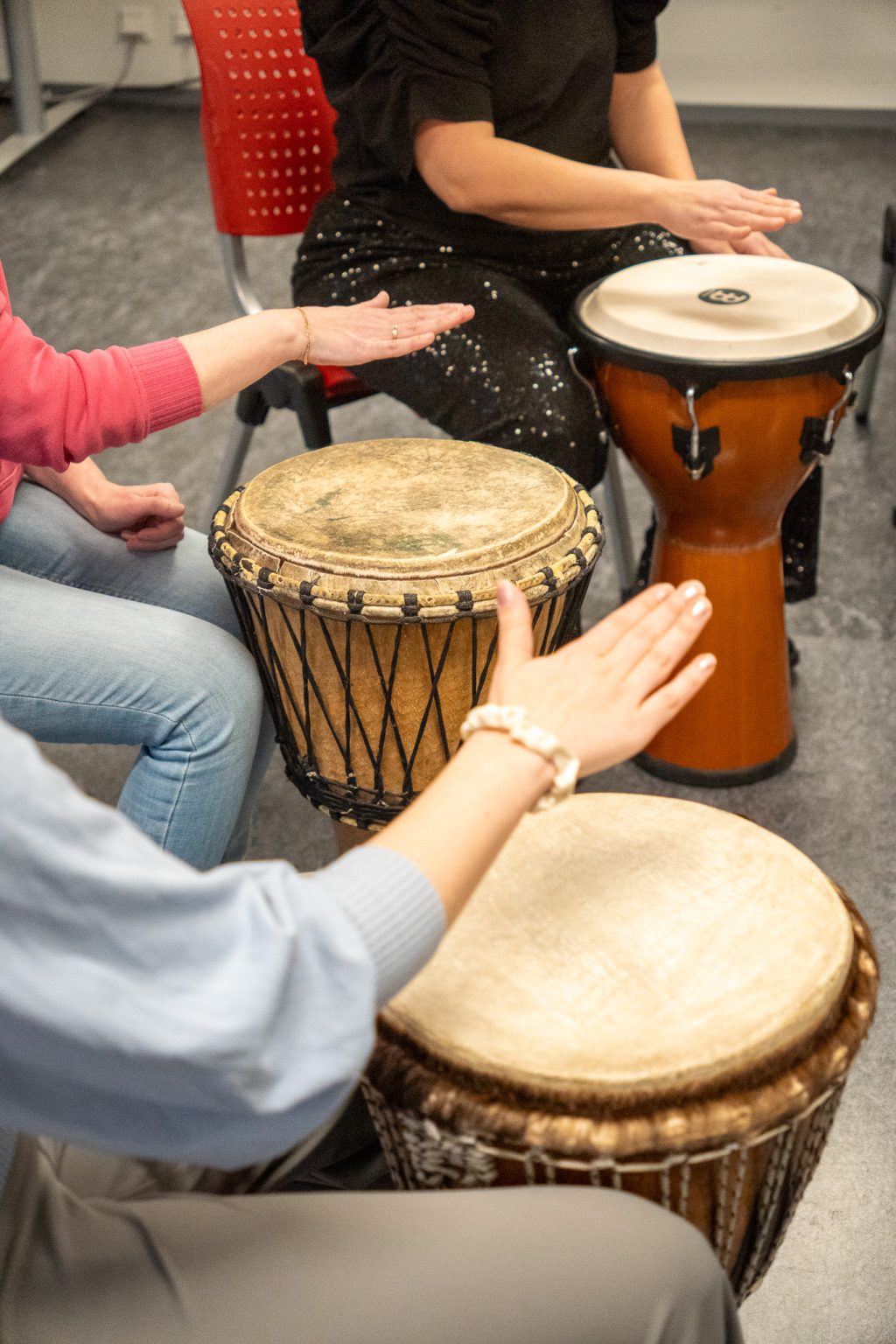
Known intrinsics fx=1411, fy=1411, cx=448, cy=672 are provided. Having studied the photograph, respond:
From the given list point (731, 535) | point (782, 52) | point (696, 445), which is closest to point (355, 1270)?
point (696, 445)

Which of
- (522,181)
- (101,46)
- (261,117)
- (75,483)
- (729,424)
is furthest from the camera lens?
(101,46)

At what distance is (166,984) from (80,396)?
833 millimetres

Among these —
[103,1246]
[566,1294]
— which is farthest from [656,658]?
[103,1246]

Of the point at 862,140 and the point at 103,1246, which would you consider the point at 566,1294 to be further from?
the point at 862,140

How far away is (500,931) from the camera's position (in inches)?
40.9

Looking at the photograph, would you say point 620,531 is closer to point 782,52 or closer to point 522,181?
point 522,181

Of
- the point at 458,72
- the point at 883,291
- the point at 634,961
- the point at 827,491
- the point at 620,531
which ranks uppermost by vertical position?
the point at 458,72

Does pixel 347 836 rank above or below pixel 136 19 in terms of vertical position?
below

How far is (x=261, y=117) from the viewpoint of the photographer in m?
2.23

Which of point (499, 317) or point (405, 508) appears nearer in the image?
point (405, 508)

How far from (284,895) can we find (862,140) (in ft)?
15.8

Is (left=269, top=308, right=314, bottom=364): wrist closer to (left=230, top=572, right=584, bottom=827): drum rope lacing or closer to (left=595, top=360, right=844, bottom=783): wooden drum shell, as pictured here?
(left=230, top=572, right=584, bottom=827): drum rope lacing

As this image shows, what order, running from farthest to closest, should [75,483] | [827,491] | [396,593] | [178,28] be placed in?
[178,28], [827,491], [75,483], [396,593]

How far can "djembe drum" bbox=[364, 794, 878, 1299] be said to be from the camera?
93 cm
